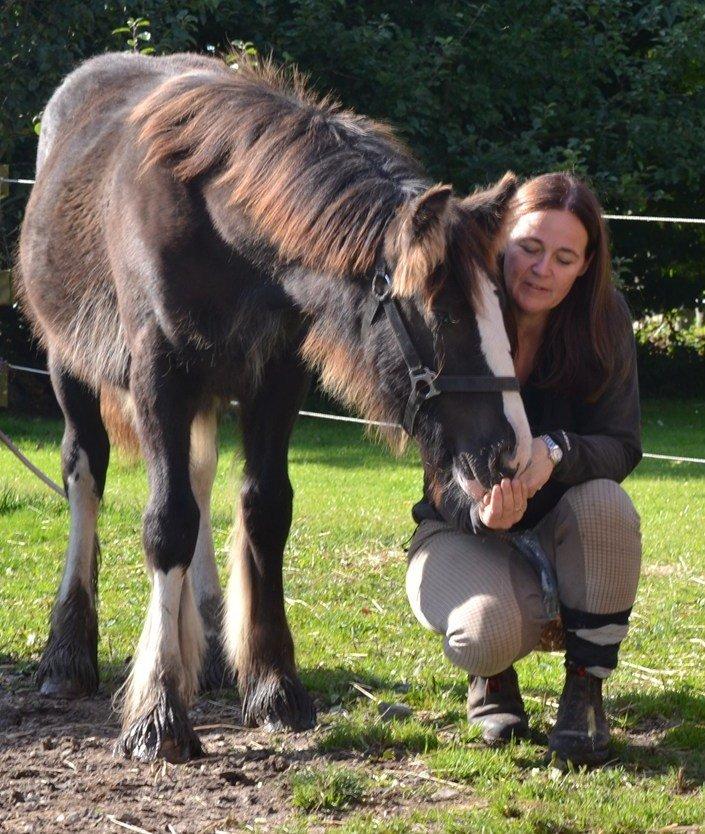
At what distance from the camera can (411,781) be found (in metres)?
3.29

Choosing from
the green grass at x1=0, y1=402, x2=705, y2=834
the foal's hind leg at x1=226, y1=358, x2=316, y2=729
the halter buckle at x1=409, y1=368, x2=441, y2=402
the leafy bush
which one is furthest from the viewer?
the leafy bush

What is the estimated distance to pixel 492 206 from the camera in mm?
3094

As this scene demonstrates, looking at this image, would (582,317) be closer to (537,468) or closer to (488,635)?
(537,468)

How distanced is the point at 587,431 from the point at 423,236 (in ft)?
3.07

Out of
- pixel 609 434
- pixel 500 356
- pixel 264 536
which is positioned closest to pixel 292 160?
pixel 500 356

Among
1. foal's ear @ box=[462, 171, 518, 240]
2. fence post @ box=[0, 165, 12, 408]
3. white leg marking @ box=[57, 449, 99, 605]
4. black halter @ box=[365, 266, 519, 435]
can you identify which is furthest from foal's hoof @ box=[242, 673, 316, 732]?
fence post @ box=[0, 165, 12, 408]

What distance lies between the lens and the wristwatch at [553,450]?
3277mm

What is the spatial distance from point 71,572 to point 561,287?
2.09m

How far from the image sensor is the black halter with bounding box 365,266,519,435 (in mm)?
2959

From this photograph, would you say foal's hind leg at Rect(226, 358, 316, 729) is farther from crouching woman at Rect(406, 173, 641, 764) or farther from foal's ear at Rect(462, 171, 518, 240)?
foal's ear at Rect(462, 171, 518, 240)

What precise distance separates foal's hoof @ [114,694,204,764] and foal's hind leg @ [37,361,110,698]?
708 mm

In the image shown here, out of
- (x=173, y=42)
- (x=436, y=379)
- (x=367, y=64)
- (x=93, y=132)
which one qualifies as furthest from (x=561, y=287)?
(x=367, y=64)

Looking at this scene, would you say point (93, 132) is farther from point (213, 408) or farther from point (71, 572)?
point (71, 572)

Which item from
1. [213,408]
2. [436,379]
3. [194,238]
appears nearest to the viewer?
[436,379]
